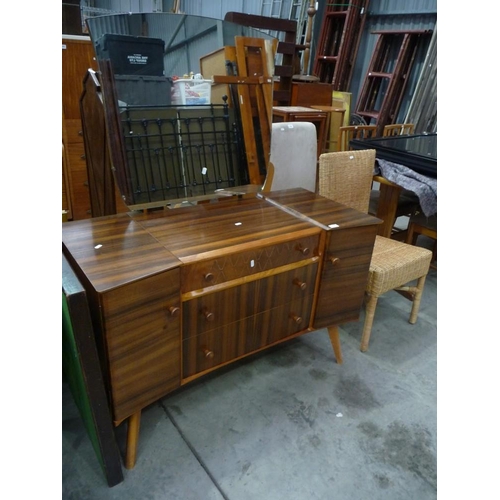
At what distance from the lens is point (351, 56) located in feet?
16.3

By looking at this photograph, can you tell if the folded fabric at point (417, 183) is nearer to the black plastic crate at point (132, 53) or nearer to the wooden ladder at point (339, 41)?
the black plastic crate at point (132, 53)

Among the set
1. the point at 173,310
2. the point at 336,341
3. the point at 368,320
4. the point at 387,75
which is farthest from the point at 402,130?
the point at 173,310

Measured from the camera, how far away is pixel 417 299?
209cm

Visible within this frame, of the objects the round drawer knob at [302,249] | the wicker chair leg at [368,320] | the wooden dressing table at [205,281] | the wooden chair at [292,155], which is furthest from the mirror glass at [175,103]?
the wicker chair leg at [368,320]

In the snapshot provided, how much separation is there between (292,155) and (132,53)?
0.94m

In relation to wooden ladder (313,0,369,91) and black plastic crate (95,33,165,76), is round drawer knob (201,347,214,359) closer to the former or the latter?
black plastic crate (95,33,165,76)

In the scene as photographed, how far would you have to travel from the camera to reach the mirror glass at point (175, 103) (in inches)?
50.2

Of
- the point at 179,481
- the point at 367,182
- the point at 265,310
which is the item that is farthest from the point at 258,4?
the point at 179,481

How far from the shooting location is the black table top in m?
2.24

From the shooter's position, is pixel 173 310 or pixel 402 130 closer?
pixel 173 310

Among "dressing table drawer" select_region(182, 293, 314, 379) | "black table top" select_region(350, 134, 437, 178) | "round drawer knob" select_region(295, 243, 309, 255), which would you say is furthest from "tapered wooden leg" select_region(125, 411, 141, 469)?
"black table top" select_region(350, 134, 437, 178)

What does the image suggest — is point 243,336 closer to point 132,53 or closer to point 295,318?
point 295,318

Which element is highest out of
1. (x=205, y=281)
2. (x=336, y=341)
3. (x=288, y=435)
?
(x=205, y=281)

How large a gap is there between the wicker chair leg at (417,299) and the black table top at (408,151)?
1.99ft
